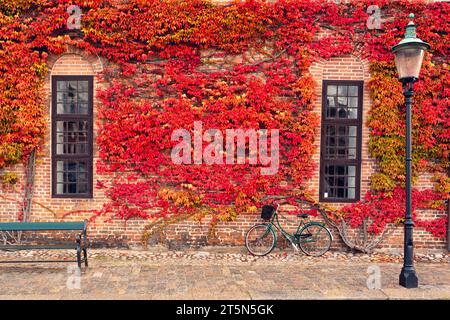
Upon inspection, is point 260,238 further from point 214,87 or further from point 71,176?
point 71,176

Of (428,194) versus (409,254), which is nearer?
(409,254)

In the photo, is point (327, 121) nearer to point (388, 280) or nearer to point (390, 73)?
point (390, 73)

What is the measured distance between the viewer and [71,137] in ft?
24.8

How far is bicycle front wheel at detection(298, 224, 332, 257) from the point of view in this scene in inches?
285

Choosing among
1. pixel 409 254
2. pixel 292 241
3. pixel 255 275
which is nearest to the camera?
pixel 409 254

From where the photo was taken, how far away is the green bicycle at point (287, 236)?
7.20 meters

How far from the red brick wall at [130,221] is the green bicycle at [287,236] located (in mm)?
251

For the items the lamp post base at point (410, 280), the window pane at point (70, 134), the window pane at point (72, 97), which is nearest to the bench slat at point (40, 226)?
the window pane at point (70, 134)

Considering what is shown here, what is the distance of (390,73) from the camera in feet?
24.1

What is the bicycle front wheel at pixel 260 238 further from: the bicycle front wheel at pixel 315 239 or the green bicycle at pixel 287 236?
the bicycle front wheel at pixel 315 239

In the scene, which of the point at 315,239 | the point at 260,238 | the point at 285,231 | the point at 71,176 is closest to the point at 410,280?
the point at 315,239

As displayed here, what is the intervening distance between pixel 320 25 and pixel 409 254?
4.98m

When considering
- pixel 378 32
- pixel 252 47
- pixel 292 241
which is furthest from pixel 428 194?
pixel 252 47

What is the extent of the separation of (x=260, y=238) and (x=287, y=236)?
579 mm
